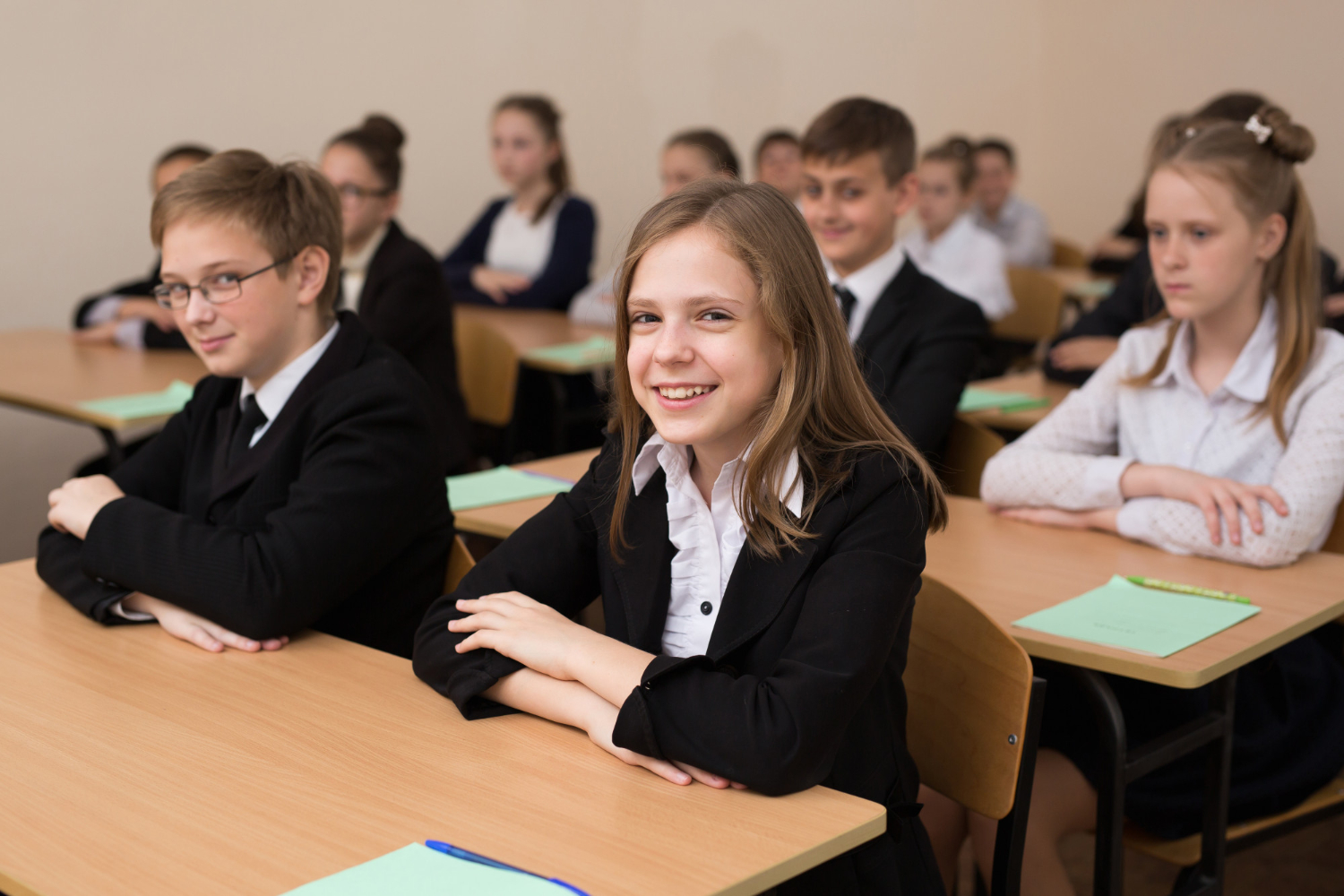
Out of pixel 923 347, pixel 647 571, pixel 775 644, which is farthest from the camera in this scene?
pixel 923 347

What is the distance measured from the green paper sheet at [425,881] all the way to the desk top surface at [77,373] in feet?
6.79

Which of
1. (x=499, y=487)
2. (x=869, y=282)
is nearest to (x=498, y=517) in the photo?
(x=499, y=487)

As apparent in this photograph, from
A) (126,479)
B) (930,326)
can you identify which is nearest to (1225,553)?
(930,326)

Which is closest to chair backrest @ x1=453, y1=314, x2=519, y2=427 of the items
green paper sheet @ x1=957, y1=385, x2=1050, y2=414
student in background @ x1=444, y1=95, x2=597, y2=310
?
student in background @ x1=444, y1=95, x2=597, y2=310

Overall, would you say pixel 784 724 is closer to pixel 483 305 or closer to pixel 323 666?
pixel 323 666

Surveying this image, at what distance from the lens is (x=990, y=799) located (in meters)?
1.41

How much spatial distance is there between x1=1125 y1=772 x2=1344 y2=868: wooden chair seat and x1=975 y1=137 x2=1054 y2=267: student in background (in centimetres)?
526

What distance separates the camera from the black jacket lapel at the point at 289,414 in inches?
67.1

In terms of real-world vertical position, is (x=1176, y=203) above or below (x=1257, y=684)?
above

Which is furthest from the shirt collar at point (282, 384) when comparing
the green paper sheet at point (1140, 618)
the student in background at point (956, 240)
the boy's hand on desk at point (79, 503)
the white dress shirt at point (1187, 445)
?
the student in background at point (956, 240)

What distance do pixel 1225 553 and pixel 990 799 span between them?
0.74 metres

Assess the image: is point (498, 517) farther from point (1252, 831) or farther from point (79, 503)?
point (1252, 831)

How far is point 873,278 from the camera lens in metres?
2.71

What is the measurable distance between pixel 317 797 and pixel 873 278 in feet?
6.22
